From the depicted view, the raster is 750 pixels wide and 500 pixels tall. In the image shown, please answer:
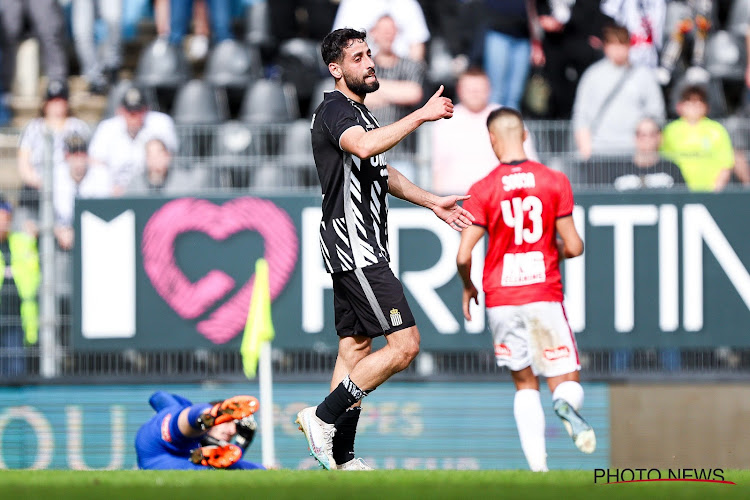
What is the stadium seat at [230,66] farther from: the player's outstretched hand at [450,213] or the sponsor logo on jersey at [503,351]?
the player's outstretched hand at [450,213]

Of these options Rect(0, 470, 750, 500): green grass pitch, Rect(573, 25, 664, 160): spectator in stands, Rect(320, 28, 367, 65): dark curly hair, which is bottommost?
Rect(0, 470, 750, 500): green grass pitch

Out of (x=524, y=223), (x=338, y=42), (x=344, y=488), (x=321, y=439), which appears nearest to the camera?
(x=344, y=488)

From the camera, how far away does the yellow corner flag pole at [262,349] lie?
917cm

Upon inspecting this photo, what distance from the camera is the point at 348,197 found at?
20.2 feet

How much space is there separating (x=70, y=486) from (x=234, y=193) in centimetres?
602

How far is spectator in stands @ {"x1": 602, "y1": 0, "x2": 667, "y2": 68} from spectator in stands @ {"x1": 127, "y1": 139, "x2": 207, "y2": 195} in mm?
4791

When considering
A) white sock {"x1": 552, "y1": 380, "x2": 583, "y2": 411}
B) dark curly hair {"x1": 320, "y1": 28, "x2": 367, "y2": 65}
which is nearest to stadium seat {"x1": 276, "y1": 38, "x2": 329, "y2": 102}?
white sock {"x1": 552, "y1": 380, "x2": 583, "y2": 411}

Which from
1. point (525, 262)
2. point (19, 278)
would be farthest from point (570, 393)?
point (19, 278)

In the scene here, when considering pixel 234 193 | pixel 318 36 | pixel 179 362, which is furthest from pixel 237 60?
pixel 179 362

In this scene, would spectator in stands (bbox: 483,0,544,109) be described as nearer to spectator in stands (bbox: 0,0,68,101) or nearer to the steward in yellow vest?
spectator in stands (bbox: 0,0,68,101)

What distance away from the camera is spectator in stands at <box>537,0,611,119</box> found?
1277 cm

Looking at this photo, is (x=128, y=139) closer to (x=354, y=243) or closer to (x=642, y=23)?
(x=642, y=23)

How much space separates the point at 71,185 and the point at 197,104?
88.4 inches

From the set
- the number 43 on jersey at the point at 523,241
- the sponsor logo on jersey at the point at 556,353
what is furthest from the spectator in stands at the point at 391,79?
the sponsor logo on jersey at the point at 556,353
